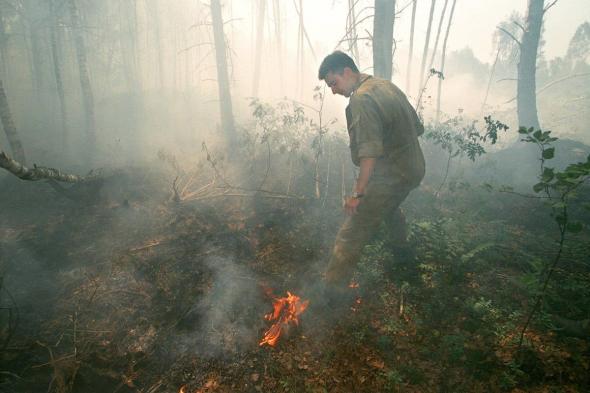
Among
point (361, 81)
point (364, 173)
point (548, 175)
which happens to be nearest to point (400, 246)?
point (364, 173)

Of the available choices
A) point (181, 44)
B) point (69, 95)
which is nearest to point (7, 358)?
point (69, 95)

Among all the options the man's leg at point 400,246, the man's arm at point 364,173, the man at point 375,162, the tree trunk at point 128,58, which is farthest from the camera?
the tree trunk at point 128,58

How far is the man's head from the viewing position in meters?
3.22

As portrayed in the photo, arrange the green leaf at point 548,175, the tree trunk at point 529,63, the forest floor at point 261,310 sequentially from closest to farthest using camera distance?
the green leaf at point 548,175, the forest floor at point 261,310, the tree trunk at point 529,63

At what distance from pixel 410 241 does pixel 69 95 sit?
91.7 feet

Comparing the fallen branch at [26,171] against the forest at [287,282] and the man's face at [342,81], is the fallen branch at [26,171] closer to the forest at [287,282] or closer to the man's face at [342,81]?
the forest at [287,282]

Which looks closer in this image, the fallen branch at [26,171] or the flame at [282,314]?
the flame at [282,314]

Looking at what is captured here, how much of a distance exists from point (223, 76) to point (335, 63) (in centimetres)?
793

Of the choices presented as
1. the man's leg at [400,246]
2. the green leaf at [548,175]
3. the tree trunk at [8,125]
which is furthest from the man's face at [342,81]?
the tree trunk at [8,125]

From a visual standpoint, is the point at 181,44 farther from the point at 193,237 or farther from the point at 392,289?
the point at 392,289

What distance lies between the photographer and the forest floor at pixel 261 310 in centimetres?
263

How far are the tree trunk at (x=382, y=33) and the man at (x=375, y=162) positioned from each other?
4.45m

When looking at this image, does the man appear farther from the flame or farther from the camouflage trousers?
the flame

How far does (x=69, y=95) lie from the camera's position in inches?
904
